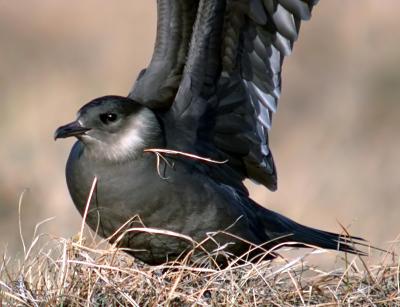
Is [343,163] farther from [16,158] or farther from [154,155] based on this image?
[154,155]

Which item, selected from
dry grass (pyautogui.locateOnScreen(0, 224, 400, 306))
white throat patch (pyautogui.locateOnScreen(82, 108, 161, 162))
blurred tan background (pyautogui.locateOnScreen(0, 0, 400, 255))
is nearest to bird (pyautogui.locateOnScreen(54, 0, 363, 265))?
white throat patch (pyautogui.locateOnScreen(82, 108, 161, 162))

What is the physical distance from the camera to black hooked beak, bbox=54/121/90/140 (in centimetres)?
702

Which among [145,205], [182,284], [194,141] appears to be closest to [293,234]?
[194,141]

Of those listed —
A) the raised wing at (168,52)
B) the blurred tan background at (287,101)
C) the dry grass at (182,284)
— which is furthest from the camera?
the blurred tan background at (287,101)

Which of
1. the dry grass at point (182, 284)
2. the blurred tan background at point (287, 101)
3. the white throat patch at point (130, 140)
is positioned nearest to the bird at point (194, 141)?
the white throat patch at point (130, 140)

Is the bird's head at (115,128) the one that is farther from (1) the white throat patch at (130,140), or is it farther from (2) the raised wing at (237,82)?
(2) the raised wing at (237,82)

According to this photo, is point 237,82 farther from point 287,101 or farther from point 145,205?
point 287,101

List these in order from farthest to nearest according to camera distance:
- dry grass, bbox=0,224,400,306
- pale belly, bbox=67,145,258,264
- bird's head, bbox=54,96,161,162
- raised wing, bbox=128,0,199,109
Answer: raised wing, bbox=128,0,199,109
bird's head, bbox=54,96,161,162
pale belly, bbox=67,145,258,264
dry grass, bbox=0,224,400,306

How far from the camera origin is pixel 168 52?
741 cm

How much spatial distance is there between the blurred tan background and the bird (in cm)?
189

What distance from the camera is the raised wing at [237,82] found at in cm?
740

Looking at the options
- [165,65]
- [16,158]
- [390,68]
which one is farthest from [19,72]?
[165,65]

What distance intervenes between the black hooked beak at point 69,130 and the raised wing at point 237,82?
465mm

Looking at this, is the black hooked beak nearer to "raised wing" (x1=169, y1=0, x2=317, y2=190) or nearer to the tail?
"raised wing" (x1=169, y1=0, x2=317, y2=190)
